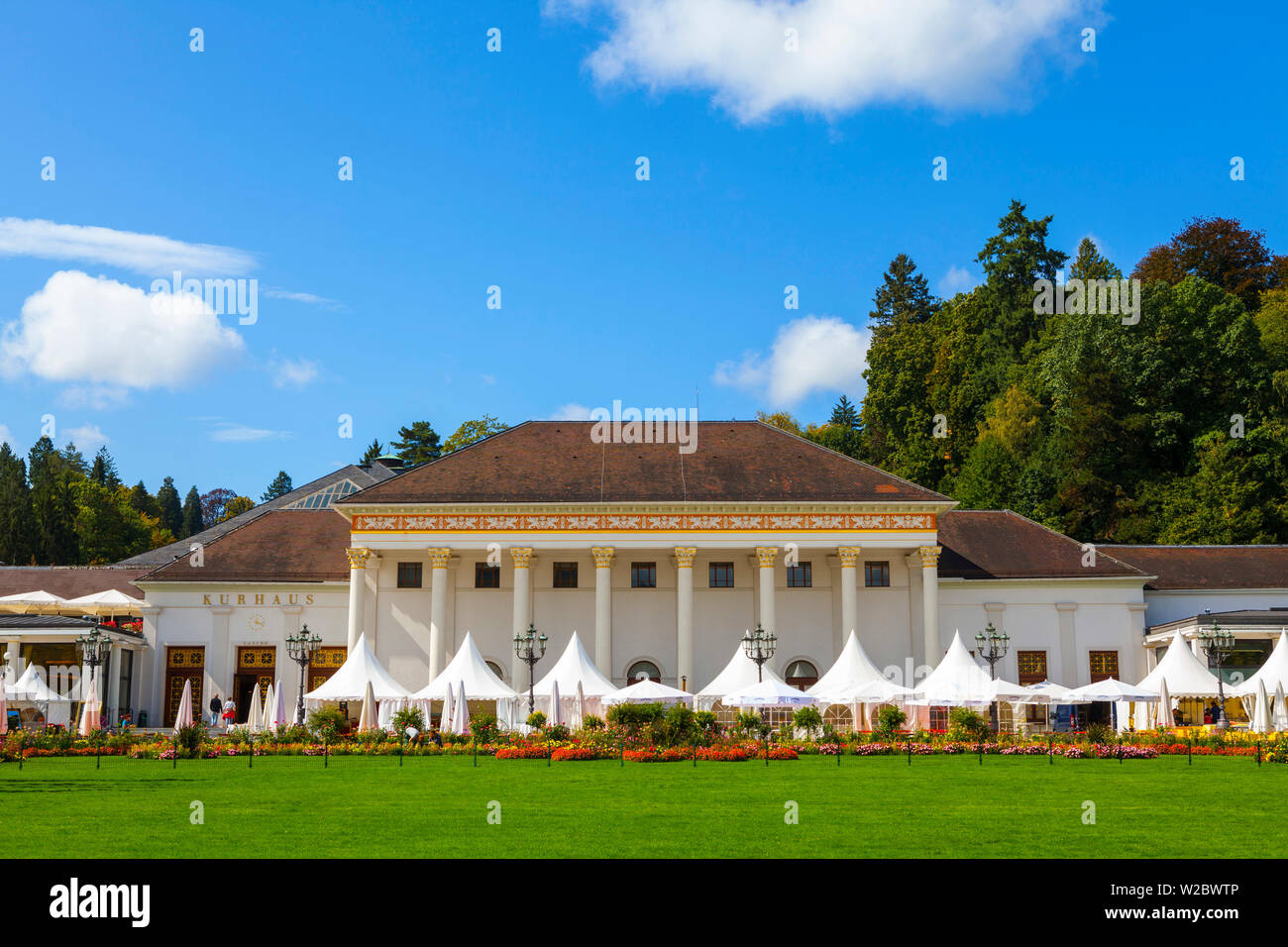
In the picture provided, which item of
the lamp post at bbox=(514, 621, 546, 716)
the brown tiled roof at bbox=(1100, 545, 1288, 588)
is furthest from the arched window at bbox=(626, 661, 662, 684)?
the brown tiled roof at bbox=(1100, 545, 1288, 588)

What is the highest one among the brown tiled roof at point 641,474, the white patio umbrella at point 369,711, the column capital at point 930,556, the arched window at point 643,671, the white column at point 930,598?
the brown tiled roof at point 641,474

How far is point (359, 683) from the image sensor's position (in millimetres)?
39312

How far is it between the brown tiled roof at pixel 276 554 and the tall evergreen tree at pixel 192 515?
89.2 metres

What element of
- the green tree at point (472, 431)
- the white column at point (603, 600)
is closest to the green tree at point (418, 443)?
the green tree at point (472, 431)

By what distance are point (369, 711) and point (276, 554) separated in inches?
728

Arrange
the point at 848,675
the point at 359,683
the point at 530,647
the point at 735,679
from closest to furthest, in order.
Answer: the point at 530,647 → the point at 359,683 → the point at 848,675 → the point at 735,679

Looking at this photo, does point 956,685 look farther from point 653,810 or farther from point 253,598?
point 253,598

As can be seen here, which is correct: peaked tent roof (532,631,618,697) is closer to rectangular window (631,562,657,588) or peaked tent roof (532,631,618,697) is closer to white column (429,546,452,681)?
white column (429,546,452,681)

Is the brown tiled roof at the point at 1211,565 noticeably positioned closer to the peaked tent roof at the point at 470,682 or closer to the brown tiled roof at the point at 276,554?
the peaked tent roof at the point at 470,682

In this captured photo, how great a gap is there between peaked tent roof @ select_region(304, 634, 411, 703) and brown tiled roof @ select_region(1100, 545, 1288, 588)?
108 feet

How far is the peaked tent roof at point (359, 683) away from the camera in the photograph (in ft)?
127

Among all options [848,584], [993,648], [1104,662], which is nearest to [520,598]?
[848,584]
